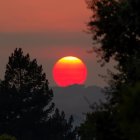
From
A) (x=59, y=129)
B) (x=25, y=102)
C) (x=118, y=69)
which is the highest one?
(x=25, y=102)

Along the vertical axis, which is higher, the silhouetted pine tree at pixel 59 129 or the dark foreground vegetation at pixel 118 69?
the silhouetted pine tree at pixel 59 129

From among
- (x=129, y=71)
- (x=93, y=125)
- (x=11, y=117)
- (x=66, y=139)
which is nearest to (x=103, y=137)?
(x=93, y=125)

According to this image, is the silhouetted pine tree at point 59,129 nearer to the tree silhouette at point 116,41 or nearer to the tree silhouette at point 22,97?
the tree silhouette at point 22,97

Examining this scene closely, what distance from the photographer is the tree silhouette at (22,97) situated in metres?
115

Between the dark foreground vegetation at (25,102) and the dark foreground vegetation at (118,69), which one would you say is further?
the dark foreground vegetation at (25,102)

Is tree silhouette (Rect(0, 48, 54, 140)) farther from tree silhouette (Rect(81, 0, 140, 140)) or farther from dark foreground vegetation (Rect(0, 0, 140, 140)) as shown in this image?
tree silhouette (Rect(81, 0, 140, 140))

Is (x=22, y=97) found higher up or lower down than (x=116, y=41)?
higher up

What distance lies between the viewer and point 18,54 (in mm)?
118000

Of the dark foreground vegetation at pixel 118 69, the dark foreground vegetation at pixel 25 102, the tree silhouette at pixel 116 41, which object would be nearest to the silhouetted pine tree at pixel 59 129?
the dark foreground vegetation at pixel 25 102

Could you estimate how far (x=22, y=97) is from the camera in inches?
4626

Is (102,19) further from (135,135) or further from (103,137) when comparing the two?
(135,135)

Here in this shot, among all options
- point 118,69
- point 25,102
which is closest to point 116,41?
point 118,69

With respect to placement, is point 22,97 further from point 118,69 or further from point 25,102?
point 118,69

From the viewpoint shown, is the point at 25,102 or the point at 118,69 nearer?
the point at 118,69
